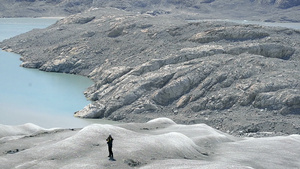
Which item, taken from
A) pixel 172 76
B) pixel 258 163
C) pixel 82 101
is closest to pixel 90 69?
pixel 82 101

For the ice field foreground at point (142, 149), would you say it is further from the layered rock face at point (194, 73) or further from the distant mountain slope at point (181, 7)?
the distant mountain slope at point (181, 7)

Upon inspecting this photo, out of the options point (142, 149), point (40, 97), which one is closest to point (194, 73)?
point (40, 97)

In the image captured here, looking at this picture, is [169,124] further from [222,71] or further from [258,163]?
[222,71]

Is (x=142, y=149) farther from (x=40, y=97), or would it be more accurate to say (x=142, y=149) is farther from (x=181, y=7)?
(x=181, y=7)

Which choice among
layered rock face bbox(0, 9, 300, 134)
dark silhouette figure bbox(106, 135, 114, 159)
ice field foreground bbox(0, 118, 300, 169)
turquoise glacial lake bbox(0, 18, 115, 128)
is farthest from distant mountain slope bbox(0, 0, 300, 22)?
dark silhouette figure bbox(106, 135, 114, 159)

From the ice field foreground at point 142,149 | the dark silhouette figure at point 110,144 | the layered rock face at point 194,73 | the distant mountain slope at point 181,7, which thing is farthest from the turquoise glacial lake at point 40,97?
the distant mountain slope at point 181,7

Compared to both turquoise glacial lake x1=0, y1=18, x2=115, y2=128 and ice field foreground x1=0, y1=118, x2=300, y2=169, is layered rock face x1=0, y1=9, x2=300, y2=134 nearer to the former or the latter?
turquoise glacial lake x1=0, y1=18, x2=115, y2=128
